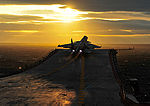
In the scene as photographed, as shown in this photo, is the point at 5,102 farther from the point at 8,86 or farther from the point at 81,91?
the point at 81,91

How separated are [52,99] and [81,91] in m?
3.70

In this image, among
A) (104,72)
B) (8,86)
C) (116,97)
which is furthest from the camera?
(104,72)

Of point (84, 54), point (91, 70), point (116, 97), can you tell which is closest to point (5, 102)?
point (116, 97)

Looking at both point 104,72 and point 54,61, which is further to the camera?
point 54,61

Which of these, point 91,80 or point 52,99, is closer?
point 52,99

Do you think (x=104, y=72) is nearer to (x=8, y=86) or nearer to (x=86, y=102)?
(x=86, y=102)

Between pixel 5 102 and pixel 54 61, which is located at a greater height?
pixel 54 61

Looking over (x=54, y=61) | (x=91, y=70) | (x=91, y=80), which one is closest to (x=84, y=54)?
(x=54, y=61)

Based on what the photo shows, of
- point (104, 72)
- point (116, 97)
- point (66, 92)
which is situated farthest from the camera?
point (104, 72)

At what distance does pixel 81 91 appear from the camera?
1883 cm

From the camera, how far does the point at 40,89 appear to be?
64.7 feet

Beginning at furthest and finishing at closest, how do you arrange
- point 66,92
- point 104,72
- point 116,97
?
1. point 104,72
2. point 66,92
3. point 116,97

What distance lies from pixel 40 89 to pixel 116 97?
8.53 m

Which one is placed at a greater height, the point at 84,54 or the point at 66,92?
the point at 84,54
